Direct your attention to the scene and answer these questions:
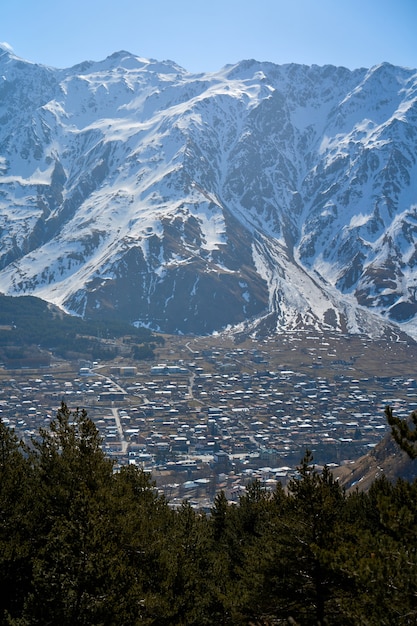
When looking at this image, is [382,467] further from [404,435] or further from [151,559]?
[404,435]

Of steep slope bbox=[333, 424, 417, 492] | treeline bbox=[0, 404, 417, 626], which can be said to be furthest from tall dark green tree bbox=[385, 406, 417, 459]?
steep slope bbox=[333, 424, 417, 492]

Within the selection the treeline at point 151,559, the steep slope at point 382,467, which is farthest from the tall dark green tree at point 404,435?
the steep slope at point 382,467

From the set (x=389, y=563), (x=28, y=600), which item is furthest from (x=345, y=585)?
(x=28, y=600)

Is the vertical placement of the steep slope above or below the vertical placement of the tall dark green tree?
below

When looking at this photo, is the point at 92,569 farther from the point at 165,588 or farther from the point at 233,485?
the point at 233,485

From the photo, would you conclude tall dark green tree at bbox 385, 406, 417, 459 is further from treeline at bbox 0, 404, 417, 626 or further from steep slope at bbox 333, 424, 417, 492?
steep slope at bbox 333, 424, 417, 492

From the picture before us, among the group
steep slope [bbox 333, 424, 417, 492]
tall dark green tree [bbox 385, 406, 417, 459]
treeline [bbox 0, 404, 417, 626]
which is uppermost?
tall dark green tree [bbox 385, 406, 417, 459]

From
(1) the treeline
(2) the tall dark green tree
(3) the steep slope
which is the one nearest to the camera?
(1) the treeline

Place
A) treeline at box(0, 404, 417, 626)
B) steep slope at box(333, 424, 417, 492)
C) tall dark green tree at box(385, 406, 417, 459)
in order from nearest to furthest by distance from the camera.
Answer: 1. treeline at box(0, 404, 417, 626)
2. tall dark green tree at box(385, 406, 417, 459)
3. steep slope at box(333, 424, 417, 492)
